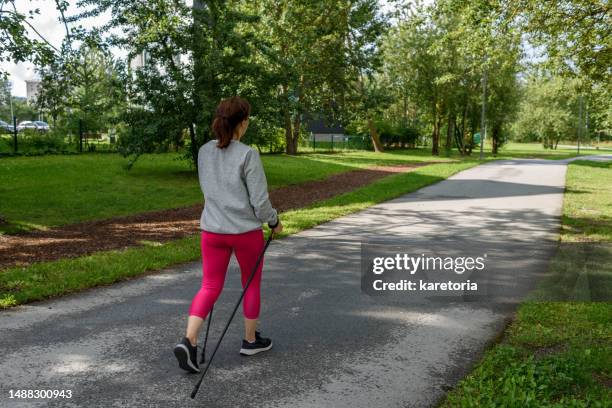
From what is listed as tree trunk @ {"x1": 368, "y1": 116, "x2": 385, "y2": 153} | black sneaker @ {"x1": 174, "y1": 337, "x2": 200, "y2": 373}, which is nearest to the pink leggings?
black sneaker @ {"x1": 174, "y1": 337, "x2": 200, "y2": 373}

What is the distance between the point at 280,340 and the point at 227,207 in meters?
1.34

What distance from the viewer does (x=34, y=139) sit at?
2189 centimetres

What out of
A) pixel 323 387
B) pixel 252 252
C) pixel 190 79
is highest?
pixel 190 79

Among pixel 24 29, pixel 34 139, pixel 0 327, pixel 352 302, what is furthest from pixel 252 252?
pixel 34 139

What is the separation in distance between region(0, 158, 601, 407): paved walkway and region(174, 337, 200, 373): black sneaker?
3.4 inches

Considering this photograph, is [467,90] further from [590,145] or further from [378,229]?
Result: [590,145]

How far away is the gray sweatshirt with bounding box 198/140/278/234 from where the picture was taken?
3723mm

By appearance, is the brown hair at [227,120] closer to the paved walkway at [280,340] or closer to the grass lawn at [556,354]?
the paved walkway at [280,340]

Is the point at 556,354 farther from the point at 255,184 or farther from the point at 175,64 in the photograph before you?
the point at 175,64

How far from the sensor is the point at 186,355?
145 inches

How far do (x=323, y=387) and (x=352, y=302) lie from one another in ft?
6.46

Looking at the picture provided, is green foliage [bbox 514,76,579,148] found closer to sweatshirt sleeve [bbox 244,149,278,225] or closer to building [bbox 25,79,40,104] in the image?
building [bbox 25,79,40,104]

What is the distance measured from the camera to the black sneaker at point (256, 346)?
4125 millimetres

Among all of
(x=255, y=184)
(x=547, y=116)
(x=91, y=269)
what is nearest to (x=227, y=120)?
(x=255, y=184)
